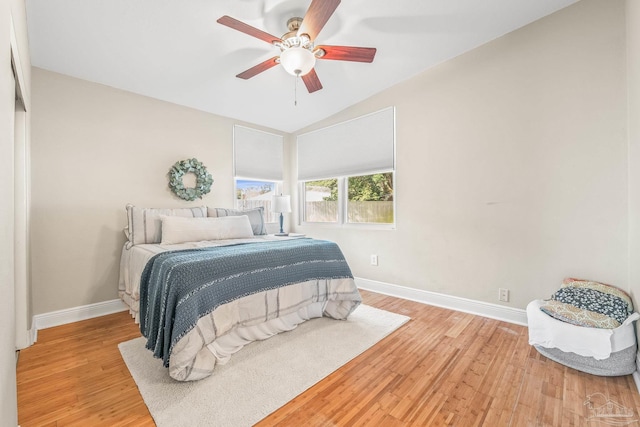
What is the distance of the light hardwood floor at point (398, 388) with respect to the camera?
1.42 metres

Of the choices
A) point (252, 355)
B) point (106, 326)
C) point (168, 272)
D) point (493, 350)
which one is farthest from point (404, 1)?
point (106, 326)

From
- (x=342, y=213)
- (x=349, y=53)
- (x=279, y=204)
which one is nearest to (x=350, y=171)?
(x=342, y=213)

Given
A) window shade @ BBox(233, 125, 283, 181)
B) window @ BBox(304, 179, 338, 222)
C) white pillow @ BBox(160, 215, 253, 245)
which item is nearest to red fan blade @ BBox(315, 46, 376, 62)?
white pillow @ BBox(160, 215, 253, 245)

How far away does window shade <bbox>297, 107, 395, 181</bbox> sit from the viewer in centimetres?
346

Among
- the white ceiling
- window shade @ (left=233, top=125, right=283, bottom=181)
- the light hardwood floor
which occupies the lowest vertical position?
the light hardwood floor

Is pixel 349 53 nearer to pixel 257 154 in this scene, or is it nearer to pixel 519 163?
pixel 519 163

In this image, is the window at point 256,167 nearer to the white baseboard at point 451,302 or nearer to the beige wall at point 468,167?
the beige wall at point 468,167

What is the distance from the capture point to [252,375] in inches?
69.6

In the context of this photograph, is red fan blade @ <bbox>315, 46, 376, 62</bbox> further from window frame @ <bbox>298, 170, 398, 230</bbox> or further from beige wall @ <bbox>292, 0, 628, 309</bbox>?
window frame @ <bbox>298, 170, 398, 230</bbox>

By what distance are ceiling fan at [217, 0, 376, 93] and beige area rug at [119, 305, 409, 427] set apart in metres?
2.13

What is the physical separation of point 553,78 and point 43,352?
4.70 m

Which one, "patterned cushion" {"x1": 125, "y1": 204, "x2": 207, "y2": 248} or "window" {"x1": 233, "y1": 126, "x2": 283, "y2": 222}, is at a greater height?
"window" {"x1": 233, "y1": 126, "x2": 283, "y2": 222}

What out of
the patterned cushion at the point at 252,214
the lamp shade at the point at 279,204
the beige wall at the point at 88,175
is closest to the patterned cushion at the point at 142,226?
the beige wall at the point at 88,175

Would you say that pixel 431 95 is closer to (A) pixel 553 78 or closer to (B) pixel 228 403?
(A) pixel 553 78
